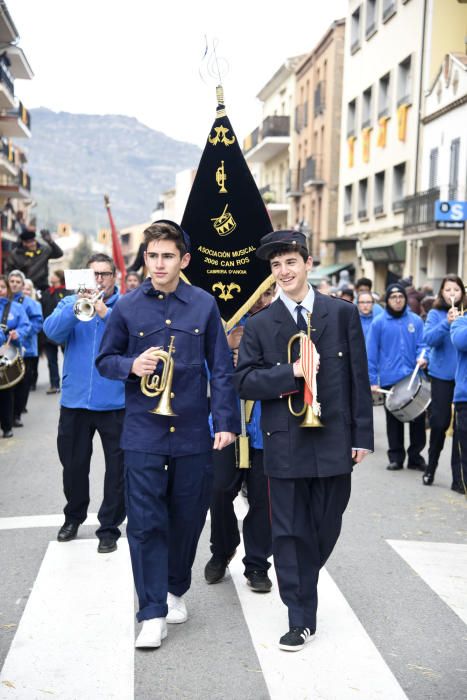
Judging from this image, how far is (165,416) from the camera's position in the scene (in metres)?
4.69

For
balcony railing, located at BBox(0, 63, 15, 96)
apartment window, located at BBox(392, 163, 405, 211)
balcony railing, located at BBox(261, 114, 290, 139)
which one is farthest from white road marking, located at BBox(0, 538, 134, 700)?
balcony railing, located at BBox(261, 114, 290, 139)

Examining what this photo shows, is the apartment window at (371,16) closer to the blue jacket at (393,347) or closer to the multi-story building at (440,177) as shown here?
the multi-story building at (440,177)

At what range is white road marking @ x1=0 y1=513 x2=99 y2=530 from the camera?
6.98m

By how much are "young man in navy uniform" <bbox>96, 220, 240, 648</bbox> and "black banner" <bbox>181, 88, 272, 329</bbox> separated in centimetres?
93

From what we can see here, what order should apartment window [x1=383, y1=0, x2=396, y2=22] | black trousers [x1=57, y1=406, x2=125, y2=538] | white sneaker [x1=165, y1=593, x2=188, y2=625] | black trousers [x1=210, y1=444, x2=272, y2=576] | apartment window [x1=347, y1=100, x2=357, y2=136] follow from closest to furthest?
white sneaker [x1=165, y1=593, x2=188, y2=625] < black trousers [x1=210, y1=444, x2=272, y2=576] < black trousers [x1=57, y1=406, x2=125, y2=538] < apartment window [x1=383, y1=0, x2=396, y2=22] < apartment window [x1=347, y1=100, x2=357, y2=136]

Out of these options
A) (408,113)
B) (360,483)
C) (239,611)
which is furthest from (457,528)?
(408,113)

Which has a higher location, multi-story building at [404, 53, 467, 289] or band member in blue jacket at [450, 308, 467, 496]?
multi-story building at [404, 53, 467, 289]

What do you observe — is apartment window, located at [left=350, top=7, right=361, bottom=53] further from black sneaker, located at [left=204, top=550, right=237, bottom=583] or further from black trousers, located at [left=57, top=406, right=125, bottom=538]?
black sneaker, located at [left=204, top=550, right=237, bottom=583]

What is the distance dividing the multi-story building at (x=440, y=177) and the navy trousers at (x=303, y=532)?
21.1 m

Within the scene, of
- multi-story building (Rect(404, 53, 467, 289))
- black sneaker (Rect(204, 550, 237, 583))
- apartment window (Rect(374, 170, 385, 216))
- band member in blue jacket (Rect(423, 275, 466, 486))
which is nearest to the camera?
black sneaker (Rect(204, 550, 237, 583))

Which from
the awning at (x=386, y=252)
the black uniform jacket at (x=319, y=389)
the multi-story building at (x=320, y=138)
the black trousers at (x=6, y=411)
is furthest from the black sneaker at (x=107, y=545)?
the multi-story building at (x=320, y=138)

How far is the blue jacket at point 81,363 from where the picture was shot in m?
6.30

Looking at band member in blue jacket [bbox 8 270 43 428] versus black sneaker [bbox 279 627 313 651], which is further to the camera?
band member in blue jacket [bbox 8 270 43 428]

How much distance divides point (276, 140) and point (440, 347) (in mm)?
43982
